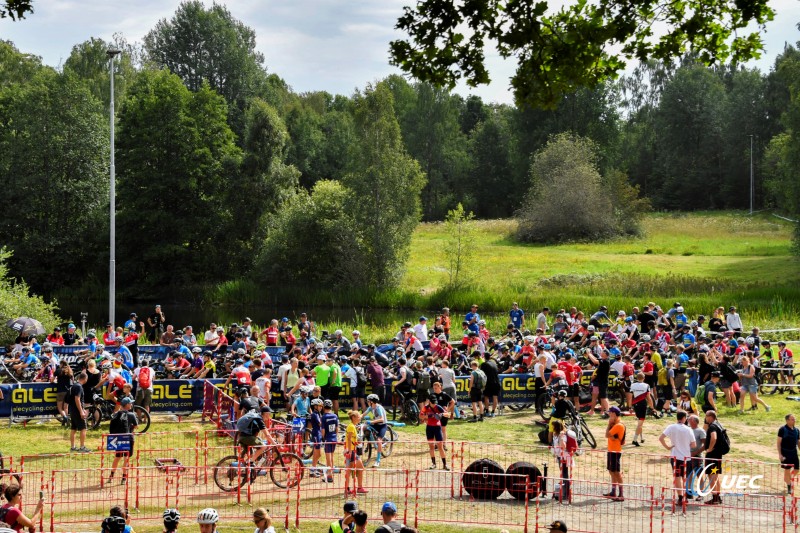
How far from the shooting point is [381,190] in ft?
184

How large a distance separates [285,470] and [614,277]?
4175cm

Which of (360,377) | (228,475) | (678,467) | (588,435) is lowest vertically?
(228,475)

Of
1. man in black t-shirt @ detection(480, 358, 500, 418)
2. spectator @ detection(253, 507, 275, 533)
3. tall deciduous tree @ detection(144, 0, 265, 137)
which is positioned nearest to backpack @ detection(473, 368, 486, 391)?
man in black t-shirt @ detection(480, 358, 500, 418)

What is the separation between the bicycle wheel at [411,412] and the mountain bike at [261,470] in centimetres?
608

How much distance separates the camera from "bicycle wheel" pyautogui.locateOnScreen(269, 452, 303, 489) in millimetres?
15930

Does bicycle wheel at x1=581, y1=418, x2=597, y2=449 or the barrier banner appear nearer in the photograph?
bicycle wheel at x1=581, y1=418, x2=597, y2=449

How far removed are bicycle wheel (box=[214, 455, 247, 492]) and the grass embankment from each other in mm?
25982

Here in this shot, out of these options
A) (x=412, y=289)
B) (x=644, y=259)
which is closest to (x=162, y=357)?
(x=412, y=289)

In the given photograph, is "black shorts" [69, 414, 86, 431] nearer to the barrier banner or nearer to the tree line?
the barrier banner

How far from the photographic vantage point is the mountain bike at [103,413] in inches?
797

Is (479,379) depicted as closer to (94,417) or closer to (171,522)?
(94,417)

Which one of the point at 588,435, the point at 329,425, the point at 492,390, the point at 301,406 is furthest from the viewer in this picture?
the point at 492,390

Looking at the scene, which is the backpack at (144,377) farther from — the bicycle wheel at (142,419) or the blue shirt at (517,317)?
the blue shirt at (517,317)

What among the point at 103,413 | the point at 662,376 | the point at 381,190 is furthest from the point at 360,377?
the point at 381,190
